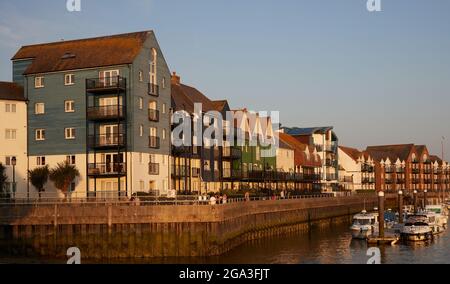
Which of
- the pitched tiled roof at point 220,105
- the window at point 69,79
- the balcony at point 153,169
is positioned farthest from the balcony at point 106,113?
the pitched tiled roof at point 220,105

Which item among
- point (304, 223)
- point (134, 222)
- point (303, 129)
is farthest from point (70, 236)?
point (303, 129)

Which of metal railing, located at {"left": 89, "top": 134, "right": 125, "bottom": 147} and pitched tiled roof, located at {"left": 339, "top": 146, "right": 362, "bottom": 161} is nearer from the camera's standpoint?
metal railing, located at {"left": 89, "top": 134, "right": 125, "bottom": 147}

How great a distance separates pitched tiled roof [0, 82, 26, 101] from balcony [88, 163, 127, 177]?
10.9m

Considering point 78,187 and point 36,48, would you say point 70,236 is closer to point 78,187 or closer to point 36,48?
point 78,187

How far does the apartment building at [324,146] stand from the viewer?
402 feet

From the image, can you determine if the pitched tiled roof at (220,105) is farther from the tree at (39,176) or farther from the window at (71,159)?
the tree at (39,176)

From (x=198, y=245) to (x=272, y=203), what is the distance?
23115 millimetres

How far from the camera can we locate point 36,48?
6975 cm

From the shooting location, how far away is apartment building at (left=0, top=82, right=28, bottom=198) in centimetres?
6362

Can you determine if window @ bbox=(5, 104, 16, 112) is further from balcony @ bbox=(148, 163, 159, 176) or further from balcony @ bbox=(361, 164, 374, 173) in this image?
balcony @ bbox=(361, 164, 374, 173)

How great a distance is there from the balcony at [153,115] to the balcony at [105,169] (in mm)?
6525

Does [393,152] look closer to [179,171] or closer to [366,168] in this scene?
[366,168]

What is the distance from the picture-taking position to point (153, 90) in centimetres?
6600

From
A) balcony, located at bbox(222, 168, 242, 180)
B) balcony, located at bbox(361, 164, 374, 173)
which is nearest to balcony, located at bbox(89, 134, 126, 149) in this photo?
balcony, located at bbox(222, 168, 242, 180)
